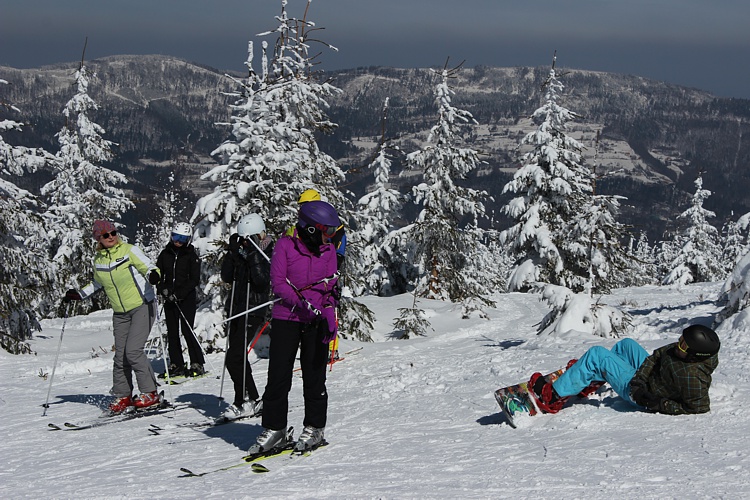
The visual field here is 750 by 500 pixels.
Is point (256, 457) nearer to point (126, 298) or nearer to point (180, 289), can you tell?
point (126, 298)

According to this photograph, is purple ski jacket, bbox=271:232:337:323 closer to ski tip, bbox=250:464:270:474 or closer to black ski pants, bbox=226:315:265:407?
ski tip, bbox=250:464:270:474

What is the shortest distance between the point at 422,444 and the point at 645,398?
214cm

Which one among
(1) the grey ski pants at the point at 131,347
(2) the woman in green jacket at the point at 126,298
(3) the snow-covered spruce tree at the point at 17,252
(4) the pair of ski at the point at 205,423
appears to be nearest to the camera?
(4) the pair of ski at the point at 205,423

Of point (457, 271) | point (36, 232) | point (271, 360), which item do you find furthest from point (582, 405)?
point (457, 271)

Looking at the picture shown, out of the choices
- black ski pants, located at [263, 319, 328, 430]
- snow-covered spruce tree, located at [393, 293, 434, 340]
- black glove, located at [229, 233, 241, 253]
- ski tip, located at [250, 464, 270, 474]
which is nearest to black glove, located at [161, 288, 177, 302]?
black glove, located at [229, 233, 241, 253]

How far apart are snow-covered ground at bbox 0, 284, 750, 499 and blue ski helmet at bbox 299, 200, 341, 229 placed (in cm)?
205

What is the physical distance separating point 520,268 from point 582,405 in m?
27.0

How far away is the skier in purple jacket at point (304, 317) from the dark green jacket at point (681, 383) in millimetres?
3075

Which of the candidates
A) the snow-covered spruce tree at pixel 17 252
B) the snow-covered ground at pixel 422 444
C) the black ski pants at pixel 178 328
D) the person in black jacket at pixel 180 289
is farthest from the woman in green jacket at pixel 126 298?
the snow-covered spruce tree at pixel 17 252

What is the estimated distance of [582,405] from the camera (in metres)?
6.80

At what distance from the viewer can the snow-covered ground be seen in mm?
4836

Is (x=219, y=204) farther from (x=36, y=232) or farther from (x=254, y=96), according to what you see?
(x=36, y=232)

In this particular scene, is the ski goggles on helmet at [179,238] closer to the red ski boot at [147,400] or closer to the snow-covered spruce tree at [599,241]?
the red ski boot at [147,400]

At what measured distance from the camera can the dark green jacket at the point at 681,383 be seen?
604cm
